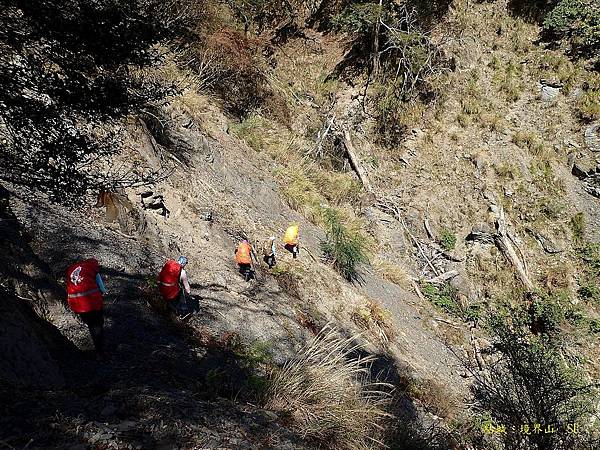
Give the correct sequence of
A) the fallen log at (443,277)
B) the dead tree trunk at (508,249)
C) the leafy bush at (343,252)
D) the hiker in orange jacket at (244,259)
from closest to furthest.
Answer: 1. the hiker in orange jacket at (244,259)
2. the leafy bush at (343,252)
3. the dead tree trunk at (508,249)
4. the fallen log at (443,277)

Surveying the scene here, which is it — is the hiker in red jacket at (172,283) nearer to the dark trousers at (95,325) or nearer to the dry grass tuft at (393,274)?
the dark trousers at (95,325)

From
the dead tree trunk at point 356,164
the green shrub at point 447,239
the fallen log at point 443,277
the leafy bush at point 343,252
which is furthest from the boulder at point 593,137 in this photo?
the leafy bush at point 343,252

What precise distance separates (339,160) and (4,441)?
577 inches

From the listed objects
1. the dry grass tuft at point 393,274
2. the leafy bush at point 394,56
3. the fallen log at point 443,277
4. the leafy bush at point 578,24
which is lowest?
the dry grass tuft at point 393,274

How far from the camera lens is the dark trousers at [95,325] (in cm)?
491

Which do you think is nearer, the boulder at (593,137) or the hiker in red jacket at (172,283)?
the hiker in red jacket at (172,283)

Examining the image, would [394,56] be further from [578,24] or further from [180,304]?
[180,304]

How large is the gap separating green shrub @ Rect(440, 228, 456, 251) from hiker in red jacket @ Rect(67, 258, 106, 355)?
11657 mm

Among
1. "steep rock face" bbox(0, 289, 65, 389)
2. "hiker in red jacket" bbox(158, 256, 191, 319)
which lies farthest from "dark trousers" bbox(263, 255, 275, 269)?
"steep rock face" bbox(0, 289, 65, 389)

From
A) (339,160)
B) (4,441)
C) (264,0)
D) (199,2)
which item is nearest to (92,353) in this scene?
(4,441)

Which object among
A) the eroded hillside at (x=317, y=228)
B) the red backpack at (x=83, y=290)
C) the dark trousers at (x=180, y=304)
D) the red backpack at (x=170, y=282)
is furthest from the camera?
the dark trousers at (x=180, y=304)

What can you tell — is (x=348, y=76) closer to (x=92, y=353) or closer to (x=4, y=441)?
(x=92, y=353)

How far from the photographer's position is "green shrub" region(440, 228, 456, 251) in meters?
14.1

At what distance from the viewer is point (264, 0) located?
18188 millimetres
